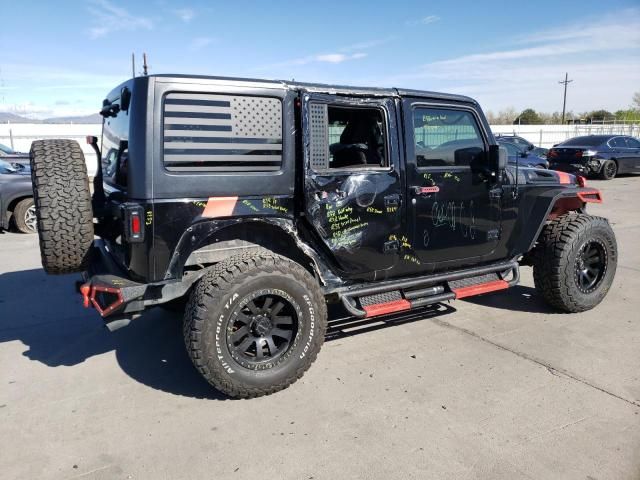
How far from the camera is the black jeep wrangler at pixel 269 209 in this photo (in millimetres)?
3082

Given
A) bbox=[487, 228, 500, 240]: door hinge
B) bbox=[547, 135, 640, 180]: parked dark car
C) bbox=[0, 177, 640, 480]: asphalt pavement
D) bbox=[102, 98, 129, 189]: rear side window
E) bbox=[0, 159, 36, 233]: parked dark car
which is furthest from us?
bbox=[547, 135, 640, 180]: parked dark car

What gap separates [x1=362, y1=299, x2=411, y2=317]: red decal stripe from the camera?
3806 mm

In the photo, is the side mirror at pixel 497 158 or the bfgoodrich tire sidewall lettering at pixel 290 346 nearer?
the bfgoodrich tire sidewall lettering at pixel 290 346

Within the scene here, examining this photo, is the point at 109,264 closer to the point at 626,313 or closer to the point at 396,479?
the point at 396,479

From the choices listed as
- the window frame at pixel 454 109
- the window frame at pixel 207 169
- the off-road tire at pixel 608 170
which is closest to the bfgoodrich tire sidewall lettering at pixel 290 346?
the window frame at pixel 207 169

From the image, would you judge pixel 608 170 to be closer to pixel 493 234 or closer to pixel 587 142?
pixel 587 142

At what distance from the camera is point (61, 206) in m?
3.09

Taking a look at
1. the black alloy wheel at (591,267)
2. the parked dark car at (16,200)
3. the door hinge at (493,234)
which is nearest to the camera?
the door hinge at (493,234)

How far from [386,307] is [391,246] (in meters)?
0.47

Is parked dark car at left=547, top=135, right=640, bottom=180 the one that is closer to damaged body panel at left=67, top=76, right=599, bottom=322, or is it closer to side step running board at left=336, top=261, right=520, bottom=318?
side step running board at left=336, top=261, right=520, bottom=318

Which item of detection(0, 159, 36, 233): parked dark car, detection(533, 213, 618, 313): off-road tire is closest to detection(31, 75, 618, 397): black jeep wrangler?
detection(533, 213, 618, 313): off-road tire

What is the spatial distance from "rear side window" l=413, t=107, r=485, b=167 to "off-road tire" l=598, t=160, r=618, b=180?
15.1 m

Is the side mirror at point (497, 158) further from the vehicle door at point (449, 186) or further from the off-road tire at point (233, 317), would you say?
the off-road tire at point (233, 317)

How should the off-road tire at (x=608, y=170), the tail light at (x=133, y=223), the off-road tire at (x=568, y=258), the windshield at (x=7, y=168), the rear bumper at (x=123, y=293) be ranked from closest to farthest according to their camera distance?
the tail light at (x=133, y=223) < the rear bumper at (x=123, y=293) < the off-road tire at (x=568, y=258) < the windshield at (x=7, y=168) < the off-road tire at (x=608, y=170)
